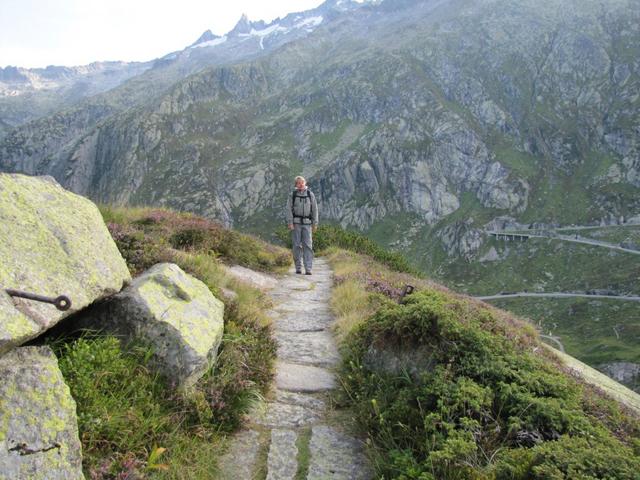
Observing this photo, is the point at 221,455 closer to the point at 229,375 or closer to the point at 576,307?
the point at 229,375

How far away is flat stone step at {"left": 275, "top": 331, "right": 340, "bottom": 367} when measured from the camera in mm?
7285

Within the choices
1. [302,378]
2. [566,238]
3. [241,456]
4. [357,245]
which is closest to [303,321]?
[302,378]

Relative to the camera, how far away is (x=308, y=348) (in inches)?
309

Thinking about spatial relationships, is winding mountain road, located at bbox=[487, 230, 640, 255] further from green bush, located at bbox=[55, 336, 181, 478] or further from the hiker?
green bush, located at bbox=[55, 336, 181, 478]

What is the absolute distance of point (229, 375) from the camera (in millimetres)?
5434

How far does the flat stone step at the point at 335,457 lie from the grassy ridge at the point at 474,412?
0.24 meters

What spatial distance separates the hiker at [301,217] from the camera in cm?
1528

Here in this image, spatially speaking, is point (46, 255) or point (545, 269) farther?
point (545, 269)

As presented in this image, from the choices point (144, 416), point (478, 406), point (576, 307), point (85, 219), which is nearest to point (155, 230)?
point (85, 219)

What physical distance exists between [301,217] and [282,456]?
11.3 m

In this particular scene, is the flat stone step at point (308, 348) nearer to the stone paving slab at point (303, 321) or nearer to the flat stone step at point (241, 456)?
the stone paving slab at point (303, 321)

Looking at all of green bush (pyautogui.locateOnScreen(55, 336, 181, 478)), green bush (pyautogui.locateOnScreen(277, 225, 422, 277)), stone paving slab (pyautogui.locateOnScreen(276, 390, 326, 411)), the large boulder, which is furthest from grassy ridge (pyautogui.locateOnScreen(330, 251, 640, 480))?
green bush (pyautogui.locateOnScreen(277, 225, 422, 277))

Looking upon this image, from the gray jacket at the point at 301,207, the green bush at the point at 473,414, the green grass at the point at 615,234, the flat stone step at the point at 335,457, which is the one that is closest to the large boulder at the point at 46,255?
the flat stone step at the point at 335,457

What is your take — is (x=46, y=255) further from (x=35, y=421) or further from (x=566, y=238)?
(x=566, y=238)
